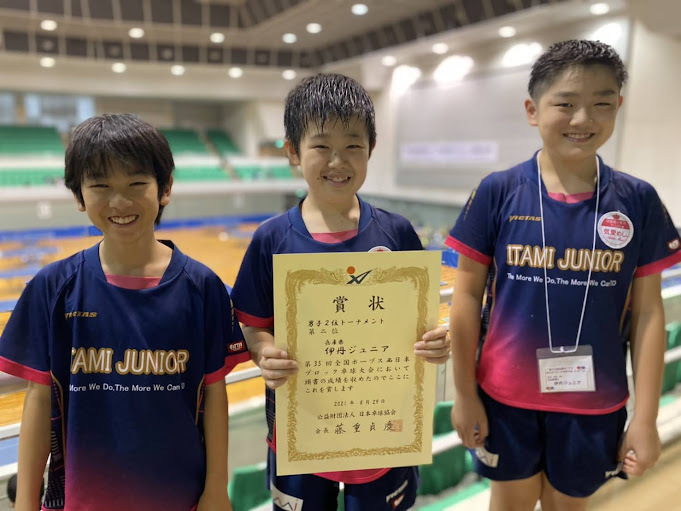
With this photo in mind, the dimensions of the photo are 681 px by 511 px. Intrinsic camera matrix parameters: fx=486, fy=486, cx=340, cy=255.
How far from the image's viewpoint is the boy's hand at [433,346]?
92 centimetres

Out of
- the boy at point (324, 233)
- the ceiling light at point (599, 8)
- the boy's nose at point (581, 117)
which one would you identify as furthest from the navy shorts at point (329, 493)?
the ceiling light at point (599, 8)

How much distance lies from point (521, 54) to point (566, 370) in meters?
6.48

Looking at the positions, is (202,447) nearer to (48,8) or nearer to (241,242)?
(241,242)

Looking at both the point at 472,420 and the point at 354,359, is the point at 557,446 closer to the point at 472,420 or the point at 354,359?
the point at 472,420

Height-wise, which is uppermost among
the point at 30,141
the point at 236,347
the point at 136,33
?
the point at 136,33

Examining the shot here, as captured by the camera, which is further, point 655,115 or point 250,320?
point 655,115

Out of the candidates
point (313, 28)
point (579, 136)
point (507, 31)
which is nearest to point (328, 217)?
point (579, 136)

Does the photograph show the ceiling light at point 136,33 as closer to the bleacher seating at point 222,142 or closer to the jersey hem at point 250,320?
the bleacher seating at point 222,142

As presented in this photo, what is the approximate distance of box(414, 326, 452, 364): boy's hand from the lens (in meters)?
0.92

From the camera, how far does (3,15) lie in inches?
299

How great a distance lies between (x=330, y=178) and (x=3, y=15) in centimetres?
920

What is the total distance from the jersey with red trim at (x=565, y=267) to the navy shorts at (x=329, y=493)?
1.08 feet

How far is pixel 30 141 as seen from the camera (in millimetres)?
11023

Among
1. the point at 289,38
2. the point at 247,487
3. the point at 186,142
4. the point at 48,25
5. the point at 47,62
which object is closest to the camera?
the point at 247,487
